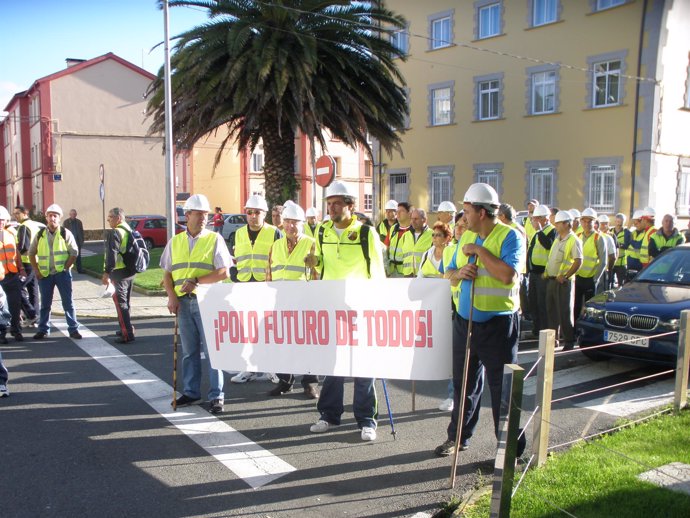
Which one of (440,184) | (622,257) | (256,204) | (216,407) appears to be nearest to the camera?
(216,407)

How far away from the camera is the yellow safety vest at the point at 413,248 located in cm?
893

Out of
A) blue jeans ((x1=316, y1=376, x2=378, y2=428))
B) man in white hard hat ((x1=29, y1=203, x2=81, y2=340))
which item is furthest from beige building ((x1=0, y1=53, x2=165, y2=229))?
blue jeans ((x1=316, y1=376, x2=378, y2=428))

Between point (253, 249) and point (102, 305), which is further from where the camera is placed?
point (102, 305)

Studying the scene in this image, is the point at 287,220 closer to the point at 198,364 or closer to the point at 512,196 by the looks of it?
the point at 198,364

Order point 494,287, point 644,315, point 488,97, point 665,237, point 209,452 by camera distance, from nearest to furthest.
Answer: point 494,287 < point 209,452 < point 644,315 < point 665,237 < point 488,97

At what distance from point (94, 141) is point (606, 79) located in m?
30.4

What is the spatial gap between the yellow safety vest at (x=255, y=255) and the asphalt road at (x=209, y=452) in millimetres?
1335

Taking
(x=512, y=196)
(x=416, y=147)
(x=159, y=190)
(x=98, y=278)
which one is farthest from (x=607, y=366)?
(x=159, y=190)

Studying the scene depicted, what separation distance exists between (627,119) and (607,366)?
1844 centimetres

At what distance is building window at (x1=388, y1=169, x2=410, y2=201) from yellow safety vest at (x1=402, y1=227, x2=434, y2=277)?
22.7m

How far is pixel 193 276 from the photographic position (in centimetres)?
633

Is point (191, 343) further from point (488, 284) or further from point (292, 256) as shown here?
point (488, 284)

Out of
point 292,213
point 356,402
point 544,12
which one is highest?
point 544,12

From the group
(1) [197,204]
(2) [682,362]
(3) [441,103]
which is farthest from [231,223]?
(2) [682,362]
